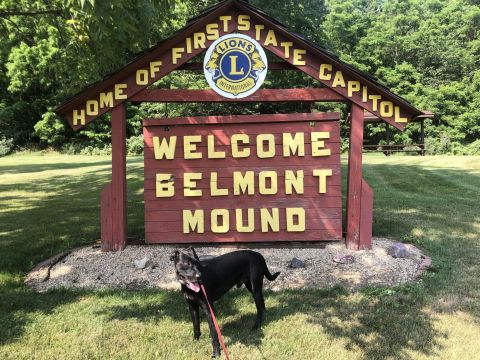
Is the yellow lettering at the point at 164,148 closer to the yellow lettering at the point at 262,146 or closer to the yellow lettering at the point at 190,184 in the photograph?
the yellow lettering at the point at 190,184

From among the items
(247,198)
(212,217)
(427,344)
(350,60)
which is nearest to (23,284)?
(212,217)

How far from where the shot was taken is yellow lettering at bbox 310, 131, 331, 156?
6.54 metres

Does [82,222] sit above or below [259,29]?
below

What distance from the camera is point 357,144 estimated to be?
645cm

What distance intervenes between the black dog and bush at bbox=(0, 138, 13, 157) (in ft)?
99.6

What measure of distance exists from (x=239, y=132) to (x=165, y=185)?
1497 mm

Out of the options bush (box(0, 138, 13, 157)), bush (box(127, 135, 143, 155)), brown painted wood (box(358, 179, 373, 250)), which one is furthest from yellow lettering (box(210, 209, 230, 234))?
bush (box(0, 138, 13, 157))

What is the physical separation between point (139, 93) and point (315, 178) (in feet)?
10.3

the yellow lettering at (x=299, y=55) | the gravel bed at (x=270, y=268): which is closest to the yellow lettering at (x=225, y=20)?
the yellow lettering at (x=299, y=55)

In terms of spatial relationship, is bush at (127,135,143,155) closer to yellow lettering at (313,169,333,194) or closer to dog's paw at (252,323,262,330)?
yellow lettering at (313,169,333,194)

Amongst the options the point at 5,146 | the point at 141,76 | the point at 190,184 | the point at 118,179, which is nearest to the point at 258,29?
the point at 141,76

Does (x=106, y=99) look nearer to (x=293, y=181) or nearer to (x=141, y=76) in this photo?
(x=141, y=76)

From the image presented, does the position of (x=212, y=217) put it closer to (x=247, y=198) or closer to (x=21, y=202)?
(x=247, y=198)

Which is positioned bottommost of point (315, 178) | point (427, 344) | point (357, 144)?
point (427, 344)
